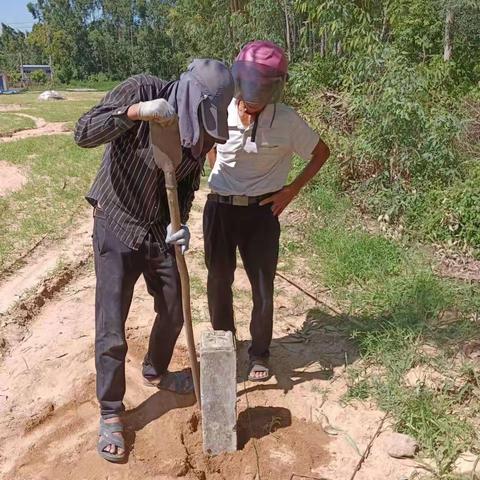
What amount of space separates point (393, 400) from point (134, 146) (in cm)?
188

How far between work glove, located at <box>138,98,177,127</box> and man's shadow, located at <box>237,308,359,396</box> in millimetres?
1757

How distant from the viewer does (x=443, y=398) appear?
3.14 metres

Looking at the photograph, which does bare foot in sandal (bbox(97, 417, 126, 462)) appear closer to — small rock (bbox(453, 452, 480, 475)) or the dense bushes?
small rock (bbox(453, 452, 480, 475))

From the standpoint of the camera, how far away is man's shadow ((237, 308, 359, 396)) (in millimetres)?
3510

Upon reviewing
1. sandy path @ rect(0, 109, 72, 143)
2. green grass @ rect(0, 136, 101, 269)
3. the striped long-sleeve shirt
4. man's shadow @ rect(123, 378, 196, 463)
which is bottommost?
man's shadow @ rect(123, 378, 196, 463)

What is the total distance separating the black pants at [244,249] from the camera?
10.3 ft

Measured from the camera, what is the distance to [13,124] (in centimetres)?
1498

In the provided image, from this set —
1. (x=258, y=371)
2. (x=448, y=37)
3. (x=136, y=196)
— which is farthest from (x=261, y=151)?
(x=448, y=37)

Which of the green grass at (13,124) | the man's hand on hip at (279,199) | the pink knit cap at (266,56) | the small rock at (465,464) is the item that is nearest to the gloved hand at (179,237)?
the man's hand on hip at (279,199)

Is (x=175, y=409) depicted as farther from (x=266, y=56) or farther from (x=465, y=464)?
(x=266, y=56)

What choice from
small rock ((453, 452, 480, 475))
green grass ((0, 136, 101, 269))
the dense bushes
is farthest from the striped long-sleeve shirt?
the dense bushes

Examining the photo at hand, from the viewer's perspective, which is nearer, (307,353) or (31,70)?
(307,353)

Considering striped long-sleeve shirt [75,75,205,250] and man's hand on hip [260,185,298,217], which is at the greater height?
striped long-sleeve shirt [75,75,205,250]

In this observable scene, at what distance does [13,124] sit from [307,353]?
13.3 metres
